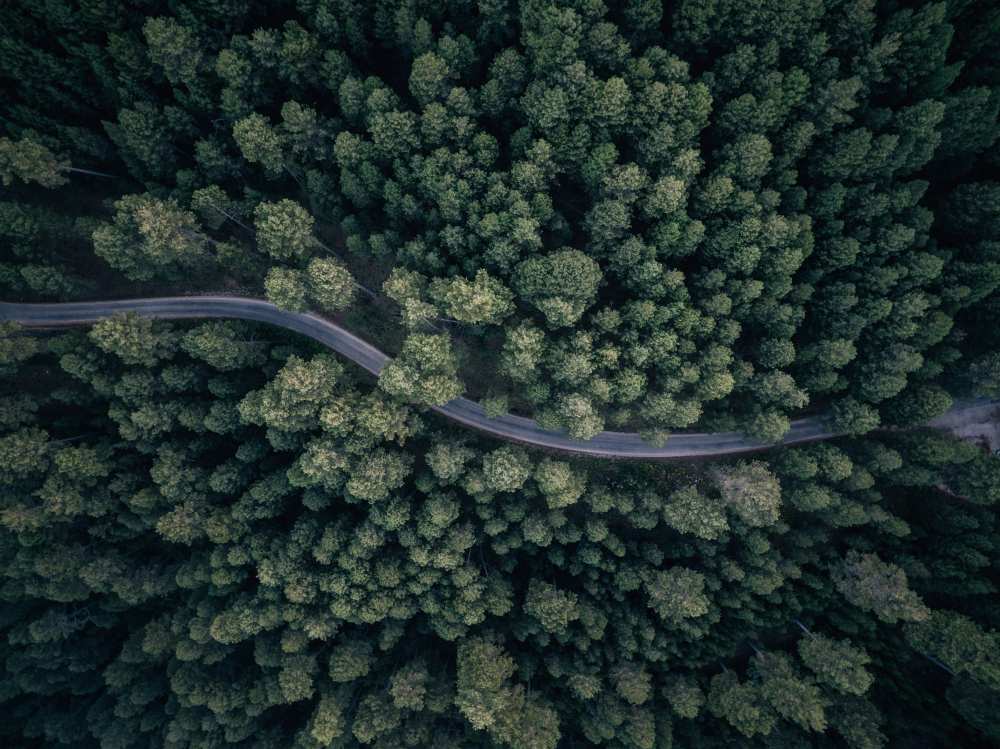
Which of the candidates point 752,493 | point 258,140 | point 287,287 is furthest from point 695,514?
point 258,140

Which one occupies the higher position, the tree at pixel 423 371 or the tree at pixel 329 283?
the tree at pixel 329 283

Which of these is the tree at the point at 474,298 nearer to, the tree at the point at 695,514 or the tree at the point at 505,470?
the tree at the point at 505,470

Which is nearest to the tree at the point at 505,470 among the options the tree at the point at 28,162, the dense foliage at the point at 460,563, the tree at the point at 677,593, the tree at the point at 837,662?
the dense foliage at the point at 460,563

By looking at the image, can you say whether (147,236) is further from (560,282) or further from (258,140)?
(560,282)

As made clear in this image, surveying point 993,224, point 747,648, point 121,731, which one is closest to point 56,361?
point 121,731

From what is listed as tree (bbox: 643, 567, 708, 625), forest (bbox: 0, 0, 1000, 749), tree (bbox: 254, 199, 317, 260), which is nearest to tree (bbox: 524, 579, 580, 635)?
forest (bbox: 0, 0, 1000, 749)

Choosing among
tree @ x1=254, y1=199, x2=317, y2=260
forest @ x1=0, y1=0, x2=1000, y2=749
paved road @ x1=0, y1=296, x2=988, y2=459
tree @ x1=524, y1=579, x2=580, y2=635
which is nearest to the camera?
forest @ x1=0, y1=0, x2=1000, y2=749

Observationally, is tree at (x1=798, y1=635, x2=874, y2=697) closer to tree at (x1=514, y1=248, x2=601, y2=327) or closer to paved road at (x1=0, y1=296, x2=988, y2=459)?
paved road at (x1=0, y1=296, x2=988, y2=459)
